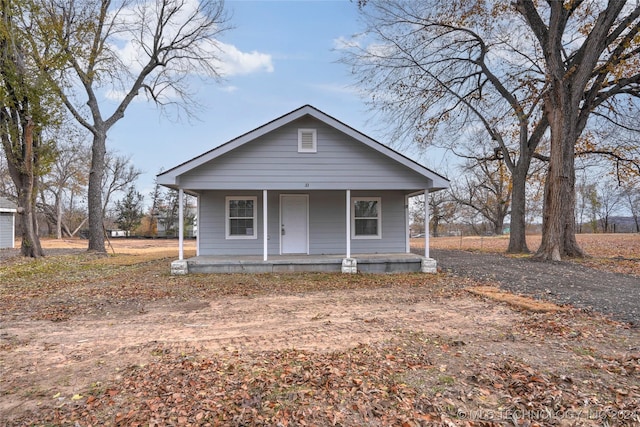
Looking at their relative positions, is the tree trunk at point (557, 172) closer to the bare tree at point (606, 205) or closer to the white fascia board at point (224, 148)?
the white fascia board at point (224, 148)

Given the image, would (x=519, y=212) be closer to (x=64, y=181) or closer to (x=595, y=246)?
(x=595, y=246)

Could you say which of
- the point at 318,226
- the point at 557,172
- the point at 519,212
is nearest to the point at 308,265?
the point at 318,226

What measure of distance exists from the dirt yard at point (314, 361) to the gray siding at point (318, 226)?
→ 181 inches

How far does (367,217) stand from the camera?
41.0 ft

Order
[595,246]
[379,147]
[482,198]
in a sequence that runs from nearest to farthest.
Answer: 1. [379,147]
2. [595,246]
3. [482,198]

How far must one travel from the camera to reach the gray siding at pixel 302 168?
10.4 meters

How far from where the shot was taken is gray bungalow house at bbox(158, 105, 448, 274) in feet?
34.0

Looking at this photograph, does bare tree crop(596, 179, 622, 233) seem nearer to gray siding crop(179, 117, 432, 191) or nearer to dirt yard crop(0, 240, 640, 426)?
gray siding crop(179, 117, 432, 191)

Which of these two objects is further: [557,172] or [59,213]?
[59,213]

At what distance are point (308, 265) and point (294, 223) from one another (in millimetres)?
2124

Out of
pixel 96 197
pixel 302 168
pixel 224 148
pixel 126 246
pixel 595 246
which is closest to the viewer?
pixel 224 148

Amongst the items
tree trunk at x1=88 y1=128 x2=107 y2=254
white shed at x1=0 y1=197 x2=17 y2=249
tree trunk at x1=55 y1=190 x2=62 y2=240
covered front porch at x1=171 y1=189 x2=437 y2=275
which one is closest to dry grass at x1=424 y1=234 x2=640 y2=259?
covered front porch at x1=171 y1=189 x2=437 y2=275

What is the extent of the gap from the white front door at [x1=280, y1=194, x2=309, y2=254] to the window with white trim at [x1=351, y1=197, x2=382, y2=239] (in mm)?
1658

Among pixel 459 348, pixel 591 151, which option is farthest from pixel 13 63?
pixel 591 151
